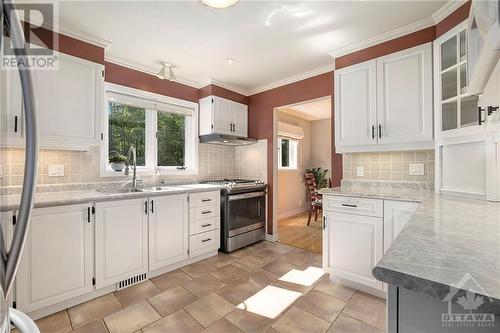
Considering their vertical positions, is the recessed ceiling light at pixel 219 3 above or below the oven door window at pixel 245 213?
above

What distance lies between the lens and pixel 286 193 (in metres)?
5.29

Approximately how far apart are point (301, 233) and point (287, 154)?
7.14 feet

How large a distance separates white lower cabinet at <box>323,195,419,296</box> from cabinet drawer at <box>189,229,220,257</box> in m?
1.41

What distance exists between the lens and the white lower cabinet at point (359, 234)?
1941 millimetres

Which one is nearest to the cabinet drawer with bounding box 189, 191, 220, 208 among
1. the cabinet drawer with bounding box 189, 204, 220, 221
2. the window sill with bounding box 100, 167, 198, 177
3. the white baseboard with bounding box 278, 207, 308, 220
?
the cabinet drawer with bounding box 189, 204, 220, 221

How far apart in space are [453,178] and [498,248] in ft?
4.90

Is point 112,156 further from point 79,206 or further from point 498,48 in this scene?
point 498,48

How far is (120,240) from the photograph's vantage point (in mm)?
2156

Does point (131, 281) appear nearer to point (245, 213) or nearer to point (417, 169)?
point (245, 213)

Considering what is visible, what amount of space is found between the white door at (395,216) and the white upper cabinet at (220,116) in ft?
7.96

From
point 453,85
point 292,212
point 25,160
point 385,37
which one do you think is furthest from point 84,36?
point 292,212

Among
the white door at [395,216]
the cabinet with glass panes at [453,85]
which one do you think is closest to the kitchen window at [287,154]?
the white door at [395,216]

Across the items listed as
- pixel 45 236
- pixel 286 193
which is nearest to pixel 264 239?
pixel 286 193
